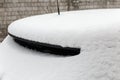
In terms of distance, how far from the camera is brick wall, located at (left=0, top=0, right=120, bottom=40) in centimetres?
974

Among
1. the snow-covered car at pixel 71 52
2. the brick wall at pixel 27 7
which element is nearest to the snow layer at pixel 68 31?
the snow-covered car at pixel 71 52

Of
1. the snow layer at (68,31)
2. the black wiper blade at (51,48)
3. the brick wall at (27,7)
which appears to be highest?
the snow layer at (68,31)

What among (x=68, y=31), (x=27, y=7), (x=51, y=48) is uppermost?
(x=68, y=31)

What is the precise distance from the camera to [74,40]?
4.92ft

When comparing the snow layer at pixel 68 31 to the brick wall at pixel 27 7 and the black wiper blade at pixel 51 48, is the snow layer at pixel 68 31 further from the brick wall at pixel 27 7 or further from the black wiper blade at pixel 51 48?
the brick wall at pixel 27 7

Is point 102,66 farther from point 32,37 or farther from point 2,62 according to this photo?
point 2,62

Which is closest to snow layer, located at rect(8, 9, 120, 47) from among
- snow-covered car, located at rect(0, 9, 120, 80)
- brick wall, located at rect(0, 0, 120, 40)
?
snow-covered car, located at rect(0, 9, 120, 80)

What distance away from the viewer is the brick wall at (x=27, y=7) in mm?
9742

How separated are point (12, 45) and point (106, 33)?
31.4 inches

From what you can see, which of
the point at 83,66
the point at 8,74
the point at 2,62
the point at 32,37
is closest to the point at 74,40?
the point at 83,66

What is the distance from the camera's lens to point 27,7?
32.8 feet

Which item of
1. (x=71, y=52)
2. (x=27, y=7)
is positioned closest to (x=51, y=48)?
(x=71, y=52)

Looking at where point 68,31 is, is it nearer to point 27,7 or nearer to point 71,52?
point 71,52

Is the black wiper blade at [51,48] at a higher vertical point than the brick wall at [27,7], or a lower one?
higher
